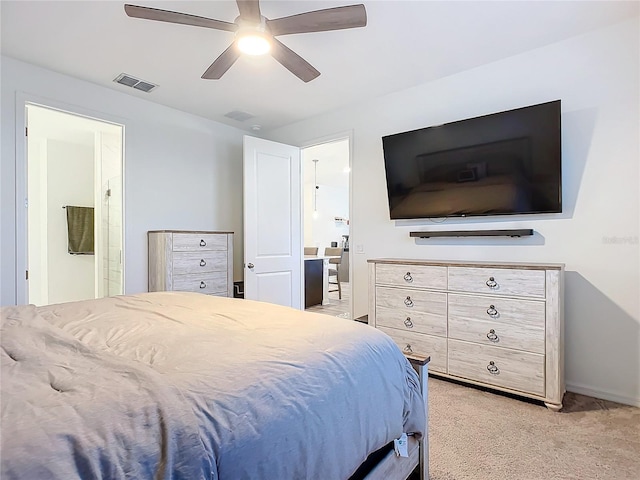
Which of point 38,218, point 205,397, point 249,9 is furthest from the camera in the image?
point 38,218

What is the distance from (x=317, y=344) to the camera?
113cm

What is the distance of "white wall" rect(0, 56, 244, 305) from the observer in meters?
2.79

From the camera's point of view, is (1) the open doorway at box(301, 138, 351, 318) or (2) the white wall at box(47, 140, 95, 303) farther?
(1) the open doorway at box(301, 138, 351, 318)

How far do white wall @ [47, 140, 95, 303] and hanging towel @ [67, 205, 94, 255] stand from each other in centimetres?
11

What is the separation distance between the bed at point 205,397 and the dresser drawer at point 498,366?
1.23 metres

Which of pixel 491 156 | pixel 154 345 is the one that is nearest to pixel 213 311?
pixel 154 345

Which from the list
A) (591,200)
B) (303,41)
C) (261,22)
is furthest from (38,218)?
(591,200)

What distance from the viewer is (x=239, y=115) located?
13.2ft

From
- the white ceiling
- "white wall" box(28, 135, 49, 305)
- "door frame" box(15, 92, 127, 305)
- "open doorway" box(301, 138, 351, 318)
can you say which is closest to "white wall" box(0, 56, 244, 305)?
"door frame" box(15, 92, 127, 305)

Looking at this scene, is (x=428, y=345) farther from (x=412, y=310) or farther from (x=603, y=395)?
(x=603, y=395)

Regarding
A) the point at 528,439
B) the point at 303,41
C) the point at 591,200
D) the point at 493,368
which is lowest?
the point at 528,439

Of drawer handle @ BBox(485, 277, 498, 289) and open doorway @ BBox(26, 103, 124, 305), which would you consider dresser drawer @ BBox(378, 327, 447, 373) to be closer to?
drawer handle @ BBox(485, 277, 498, 289)

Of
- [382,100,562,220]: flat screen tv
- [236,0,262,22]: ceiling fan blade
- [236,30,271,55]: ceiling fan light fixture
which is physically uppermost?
[236,0,262,22]: ceiling fan blade

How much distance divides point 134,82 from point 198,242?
1.54 metres
